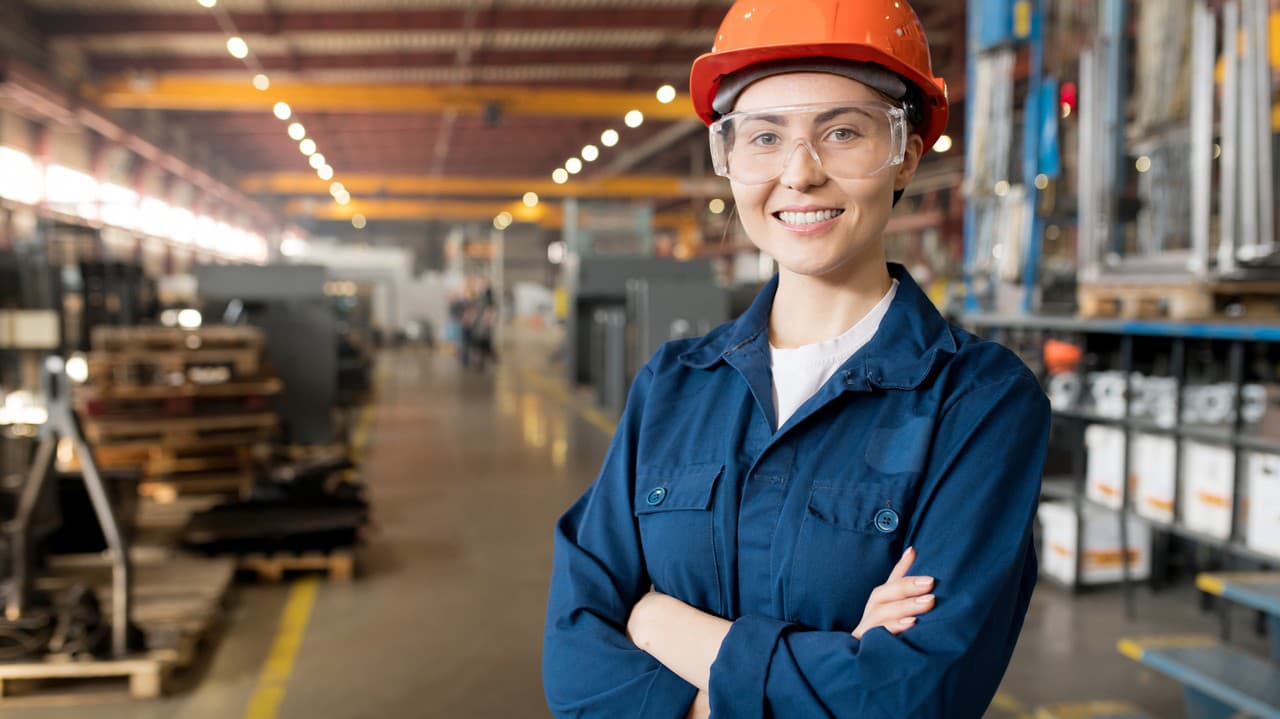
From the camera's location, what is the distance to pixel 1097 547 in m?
5.49

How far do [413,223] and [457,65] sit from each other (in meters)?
29.6

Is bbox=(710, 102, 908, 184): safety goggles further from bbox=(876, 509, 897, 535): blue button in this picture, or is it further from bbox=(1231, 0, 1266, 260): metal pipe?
bbox=(1231, 0, 1266, 260): metal pipe

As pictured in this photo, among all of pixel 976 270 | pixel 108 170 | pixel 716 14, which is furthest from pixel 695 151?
pixel 976 270

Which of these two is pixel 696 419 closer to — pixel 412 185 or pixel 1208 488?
pixel 1208 488

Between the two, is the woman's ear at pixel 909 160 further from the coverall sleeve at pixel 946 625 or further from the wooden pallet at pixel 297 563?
the wooden pallet at pixel 297 563

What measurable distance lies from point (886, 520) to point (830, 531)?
0.08 meters

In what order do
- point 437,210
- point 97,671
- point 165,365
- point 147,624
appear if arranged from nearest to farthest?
point 97,671
point 147,624
point 165,365
point 437,210

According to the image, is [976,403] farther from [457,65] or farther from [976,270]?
[457,65]

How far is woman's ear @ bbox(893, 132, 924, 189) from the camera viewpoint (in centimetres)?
157

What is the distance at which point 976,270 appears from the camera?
22.7ft

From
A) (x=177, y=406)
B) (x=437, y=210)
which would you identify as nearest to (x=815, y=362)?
(x=177, y=406)

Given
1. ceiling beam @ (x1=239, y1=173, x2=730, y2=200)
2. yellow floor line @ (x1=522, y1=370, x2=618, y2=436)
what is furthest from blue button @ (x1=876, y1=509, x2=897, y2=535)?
ceiling beam @ (x1=239, y1=173, x2=730, y2=200)

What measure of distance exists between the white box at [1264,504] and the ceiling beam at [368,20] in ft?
35.5

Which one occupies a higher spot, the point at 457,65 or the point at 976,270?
the point at 457,65
